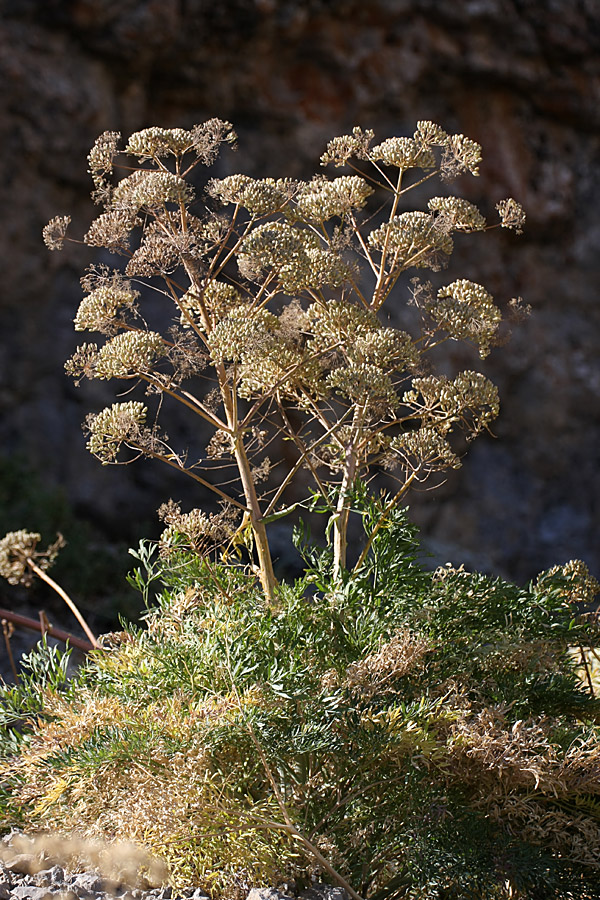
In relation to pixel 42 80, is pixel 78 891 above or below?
below

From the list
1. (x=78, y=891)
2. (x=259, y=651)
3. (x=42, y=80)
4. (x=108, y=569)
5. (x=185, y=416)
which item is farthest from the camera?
(x=185, y=416)

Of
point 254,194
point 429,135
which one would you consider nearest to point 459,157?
point 429,135

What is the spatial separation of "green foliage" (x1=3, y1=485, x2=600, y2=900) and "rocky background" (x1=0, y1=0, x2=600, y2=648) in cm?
205

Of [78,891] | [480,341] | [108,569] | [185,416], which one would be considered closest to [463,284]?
[480,341]

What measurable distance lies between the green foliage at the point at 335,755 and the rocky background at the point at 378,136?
2.05 meters

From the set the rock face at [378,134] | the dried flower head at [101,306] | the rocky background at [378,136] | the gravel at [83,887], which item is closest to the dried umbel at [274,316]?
the dried flower head at [101,306]

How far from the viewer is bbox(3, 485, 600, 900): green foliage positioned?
2.51 feet

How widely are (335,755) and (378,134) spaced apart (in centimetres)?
344

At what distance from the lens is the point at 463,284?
1.11 metres

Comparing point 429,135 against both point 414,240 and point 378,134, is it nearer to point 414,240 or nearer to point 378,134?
point 414,240

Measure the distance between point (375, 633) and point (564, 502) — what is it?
136 inches

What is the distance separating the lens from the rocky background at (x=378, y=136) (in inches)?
133

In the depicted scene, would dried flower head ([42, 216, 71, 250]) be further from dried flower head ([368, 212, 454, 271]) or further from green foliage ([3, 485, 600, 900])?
green foliage ([3, 485, 600, 900])

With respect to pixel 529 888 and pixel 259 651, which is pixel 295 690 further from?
pixel 529 888
